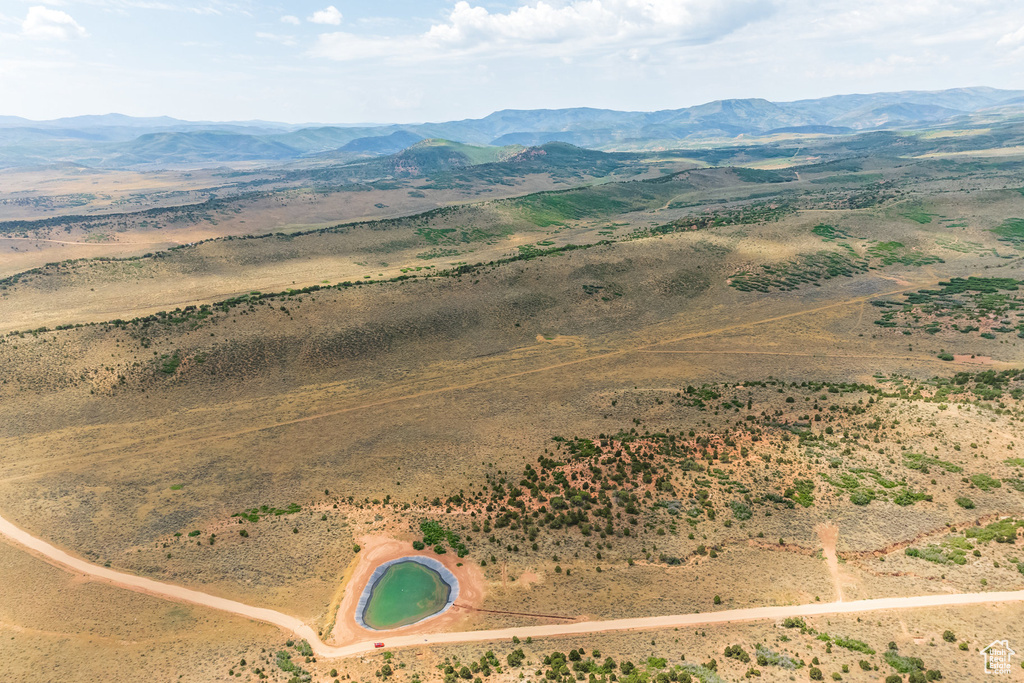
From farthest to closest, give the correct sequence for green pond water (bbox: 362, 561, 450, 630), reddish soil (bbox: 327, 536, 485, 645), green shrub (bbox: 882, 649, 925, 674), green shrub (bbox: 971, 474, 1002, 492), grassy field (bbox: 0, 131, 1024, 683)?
green shrub (bbox: 971, 474, 1002, 492), green pond water (bbox: 362, 561, 450, 630), grassy field (bbox: 0, 131, 1024, 683), reddish soil (bbox: 327, 536, 485, 645), green shrub (bbox: 882, 649, 925, 674)

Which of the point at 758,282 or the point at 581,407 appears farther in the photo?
the point at 758,282

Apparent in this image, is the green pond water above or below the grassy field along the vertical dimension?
below

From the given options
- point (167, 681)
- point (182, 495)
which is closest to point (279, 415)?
point (182, 495)

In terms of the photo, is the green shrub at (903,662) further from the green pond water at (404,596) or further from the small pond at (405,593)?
the green pond water at (404,596)

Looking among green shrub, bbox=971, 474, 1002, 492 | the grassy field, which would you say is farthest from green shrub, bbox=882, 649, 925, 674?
green shrub, bbox=971, 474, 1002, 492

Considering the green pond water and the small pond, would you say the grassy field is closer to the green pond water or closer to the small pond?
the small pond

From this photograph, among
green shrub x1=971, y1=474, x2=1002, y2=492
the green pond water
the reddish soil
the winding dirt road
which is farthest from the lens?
green shrub x1=971, y1=474, x2=1002, y2=492

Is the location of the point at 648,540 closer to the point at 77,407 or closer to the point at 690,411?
the point at 690,411

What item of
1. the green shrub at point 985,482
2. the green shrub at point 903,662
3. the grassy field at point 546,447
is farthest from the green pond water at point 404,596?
the green shrub at point 985,482
